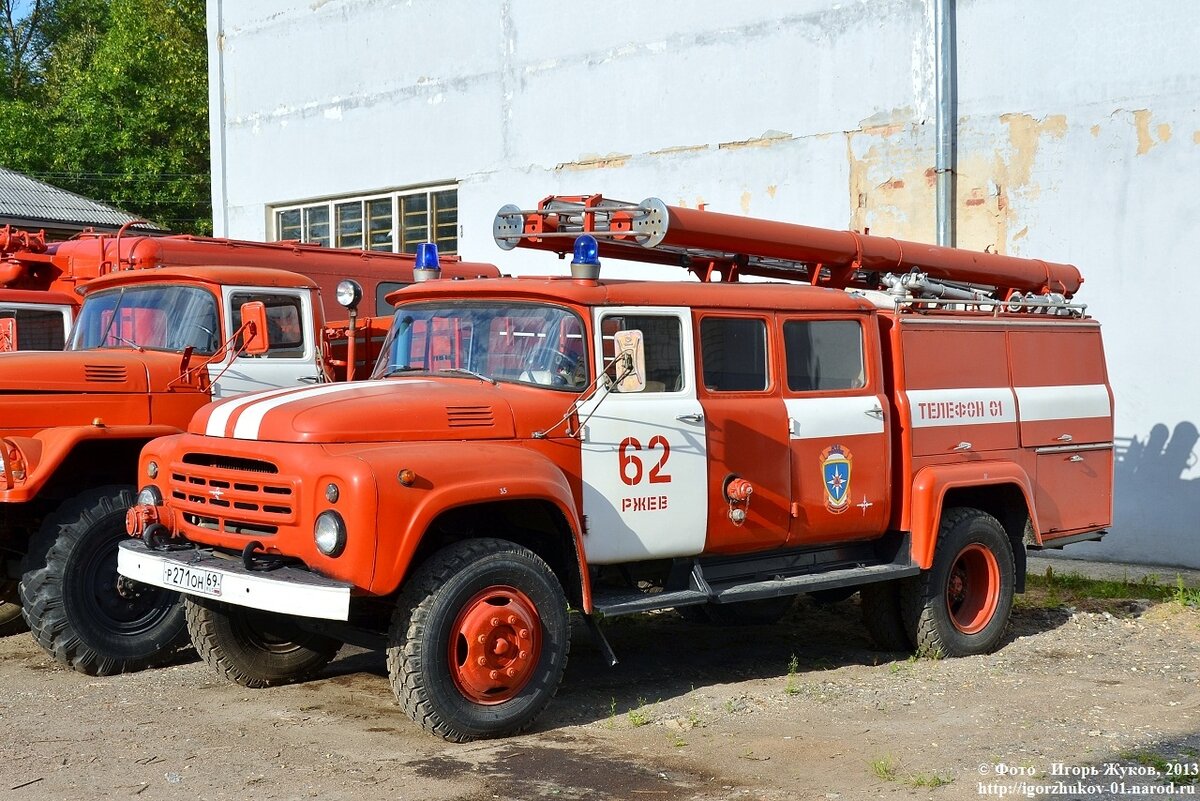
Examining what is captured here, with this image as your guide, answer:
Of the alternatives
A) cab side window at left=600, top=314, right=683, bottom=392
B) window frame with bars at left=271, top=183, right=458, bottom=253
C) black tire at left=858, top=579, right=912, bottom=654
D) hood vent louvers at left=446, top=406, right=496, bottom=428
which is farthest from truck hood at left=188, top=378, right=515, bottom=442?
window frame with bars at left=271, top=183, right=458, bottom=253

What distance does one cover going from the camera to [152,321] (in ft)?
29.5

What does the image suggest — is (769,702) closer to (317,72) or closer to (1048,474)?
(1048,474)

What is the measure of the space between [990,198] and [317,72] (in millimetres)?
9079

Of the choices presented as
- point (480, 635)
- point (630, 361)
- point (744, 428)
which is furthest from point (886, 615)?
point (480, 635)

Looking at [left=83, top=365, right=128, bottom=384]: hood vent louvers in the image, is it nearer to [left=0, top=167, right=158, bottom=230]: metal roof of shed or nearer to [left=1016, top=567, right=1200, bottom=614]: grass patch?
[left=1016, top=567, right=1200, bottom=614]: grass patch

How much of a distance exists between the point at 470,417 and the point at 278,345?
3.20 metres

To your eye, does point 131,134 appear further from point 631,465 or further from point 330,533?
point 330,533

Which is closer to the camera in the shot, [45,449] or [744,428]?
[744,428]

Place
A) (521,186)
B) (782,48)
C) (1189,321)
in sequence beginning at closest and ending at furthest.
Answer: (1189,321) < (782,48) < (521,186)

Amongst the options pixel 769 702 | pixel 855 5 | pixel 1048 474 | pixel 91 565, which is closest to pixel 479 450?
pixel 769 702

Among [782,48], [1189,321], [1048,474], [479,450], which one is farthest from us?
[782,48]

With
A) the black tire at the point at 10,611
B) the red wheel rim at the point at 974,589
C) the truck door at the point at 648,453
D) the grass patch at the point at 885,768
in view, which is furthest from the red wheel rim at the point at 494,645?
the black tire at the point at 10,611

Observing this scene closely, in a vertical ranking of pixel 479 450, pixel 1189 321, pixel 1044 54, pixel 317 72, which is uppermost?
pixel 317 72

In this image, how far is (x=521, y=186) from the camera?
1538cm
